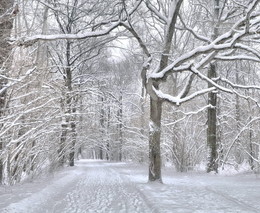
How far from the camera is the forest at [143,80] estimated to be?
9.12 meters

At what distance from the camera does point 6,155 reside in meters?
9.49

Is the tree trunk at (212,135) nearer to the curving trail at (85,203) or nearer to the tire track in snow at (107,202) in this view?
the tire track in snow at (107,202)

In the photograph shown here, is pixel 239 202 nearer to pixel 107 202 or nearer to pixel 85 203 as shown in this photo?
pixel 107 202

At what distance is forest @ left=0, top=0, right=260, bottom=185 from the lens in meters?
9.12

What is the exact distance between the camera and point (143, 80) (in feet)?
39.3

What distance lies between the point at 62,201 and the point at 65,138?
8433 mm

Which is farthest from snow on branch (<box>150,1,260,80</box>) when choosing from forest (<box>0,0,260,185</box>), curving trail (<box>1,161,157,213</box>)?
curving trail (<box>1,161,157,213</box>)

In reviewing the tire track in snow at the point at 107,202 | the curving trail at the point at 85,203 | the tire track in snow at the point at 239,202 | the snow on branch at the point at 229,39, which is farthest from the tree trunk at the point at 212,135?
the curving trail at the point at 85,203

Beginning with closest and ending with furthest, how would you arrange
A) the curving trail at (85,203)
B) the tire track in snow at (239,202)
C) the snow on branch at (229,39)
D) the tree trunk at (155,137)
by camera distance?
1. the tire track in snow at (239,202)
2. the curving trail at (85,203)
3. the snow on branch at (229,39)
4. the tree trunk at (155,137)

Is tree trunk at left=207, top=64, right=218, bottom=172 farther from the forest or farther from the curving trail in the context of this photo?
the curving trail

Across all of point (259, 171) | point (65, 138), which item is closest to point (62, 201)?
point (65, 138)

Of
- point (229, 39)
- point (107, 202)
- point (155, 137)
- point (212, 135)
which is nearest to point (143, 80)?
point (155, 137)

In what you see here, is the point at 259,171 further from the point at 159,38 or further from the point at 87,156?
the point at 87,156

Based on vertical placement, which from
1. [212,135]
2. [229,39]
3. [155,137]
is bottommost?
[212,135]
